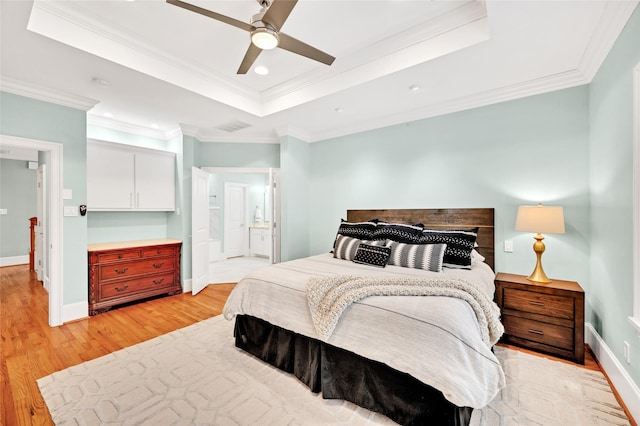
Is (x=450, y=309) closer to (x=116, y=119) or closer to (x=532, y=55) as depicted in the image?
(x=532, y=55)

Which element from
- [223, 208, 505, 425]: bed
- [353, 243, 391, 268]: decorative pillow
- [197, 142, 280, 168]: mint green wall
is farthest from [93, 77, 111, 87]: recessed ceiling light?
[353, 243, 391, 268]: decorative pillow

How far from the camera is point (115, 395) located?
6.34 feet

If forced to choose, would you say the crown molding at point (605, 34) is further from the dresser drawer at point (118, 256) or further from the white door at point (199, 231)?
the dresser drawer at point (118, 256)

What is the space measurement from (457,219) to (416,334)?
2158mm

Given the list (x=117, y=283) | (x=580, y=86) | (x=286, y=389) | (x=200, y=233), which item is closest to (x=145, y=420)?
(x=286, y=389)

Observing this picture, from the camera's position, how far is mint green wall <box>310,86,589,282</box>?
2689mm

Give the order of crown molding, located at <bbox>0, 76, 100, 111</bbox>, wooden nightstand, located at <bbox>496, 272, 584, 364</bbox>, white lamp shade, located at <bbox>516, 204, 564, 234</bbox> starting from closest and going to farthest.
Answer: wooden nightstand, located at <bbox>496, 272, 584, 364</bbox> < white lamp shade, located at <bbox>516, 204, 564, 234</bbox> < crown molding, located at <bbox>0, 76, 100, 111</bbox>

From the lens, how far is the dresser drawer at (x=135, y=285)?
360 centimetres

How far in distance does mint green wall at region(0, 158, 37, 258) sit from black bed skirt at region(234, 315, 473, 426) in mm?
7246

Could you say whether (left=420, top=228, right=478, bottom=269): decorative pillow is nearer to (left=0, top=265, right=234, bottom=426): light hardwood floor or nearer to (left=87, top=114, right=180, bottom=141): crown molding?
(left=0, top=265, right=234, bottom=426): light hardwood floor

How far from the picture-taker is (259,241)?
7352 mm

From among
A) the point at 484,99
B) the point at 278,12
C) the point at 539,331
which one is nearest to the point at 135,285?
the point at 278,12

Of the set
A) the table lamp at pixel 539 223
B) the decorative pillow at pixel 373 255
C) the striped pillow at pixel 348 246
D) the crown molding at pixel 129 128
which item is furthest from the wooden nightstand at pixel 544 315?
the crown molding at pixel 129 128

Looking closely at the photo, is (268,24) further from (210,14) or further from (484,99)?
(484,99)
